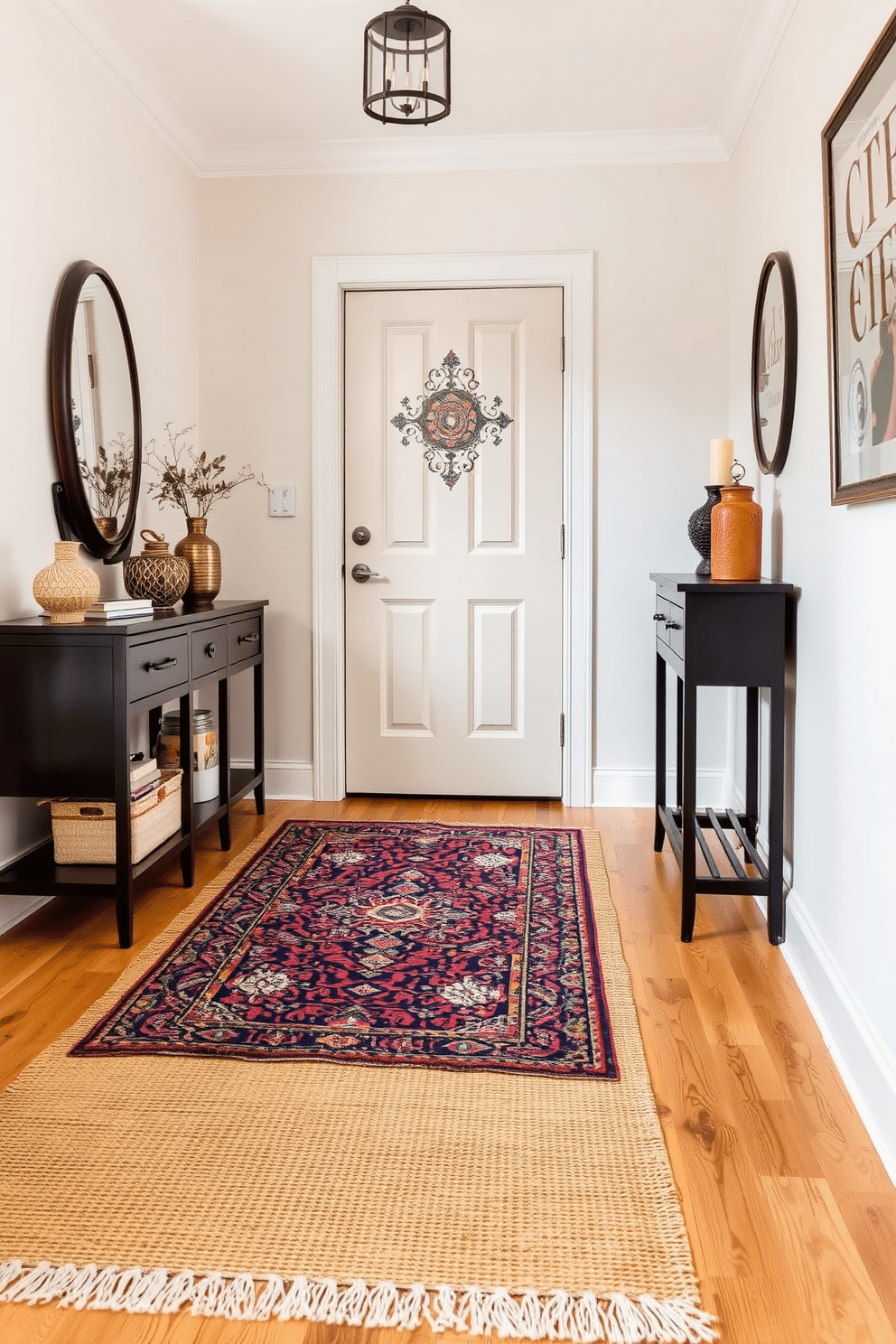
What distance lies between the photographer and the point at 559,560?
3918mm

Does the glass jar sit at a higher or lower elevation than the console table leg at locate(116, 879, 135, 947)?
higher

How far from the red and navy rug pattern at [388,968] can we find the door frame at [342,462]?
2.33 feet

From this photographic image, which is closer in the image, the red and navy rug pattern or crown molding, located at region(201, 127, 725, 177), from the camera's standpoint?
the red and navy rug pattern

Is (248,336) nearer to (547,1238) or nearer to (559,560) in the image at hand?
(559,560)

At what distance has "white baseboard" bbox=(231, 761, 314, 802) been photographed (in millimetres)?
4086

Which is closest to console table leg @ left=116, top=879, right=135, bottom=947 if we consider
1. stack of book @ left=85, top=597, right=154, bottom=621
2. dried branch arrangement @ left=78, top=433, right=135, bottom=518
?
stack of book @ left=85, top=597, right=154, bottom=621

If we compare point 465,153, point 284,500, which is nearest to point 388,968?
point 284,500

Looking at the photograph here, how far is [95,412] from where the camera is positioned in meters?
3.05

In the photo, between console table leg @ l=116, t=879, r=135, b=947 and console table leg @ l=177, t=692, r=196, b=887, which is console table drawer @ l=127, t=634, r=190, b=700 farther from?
console table leg @ l=116, t=879, r=135, b=947

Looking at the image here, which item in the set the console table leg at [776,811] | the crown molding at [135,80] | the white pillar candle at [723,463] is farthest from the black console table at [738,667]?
the crown molding at [135,80]

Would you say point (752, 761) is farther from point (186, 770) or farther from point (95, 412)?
point (95, 412)

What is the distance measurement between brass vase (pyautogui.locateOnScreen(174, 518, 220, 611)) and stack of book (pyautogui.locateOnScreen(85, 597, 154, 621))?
23.9 inches

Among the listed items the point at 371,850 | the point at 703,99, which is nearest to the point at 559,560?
the point at 371,850

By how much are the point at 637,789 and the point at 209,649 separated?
1745 mm
